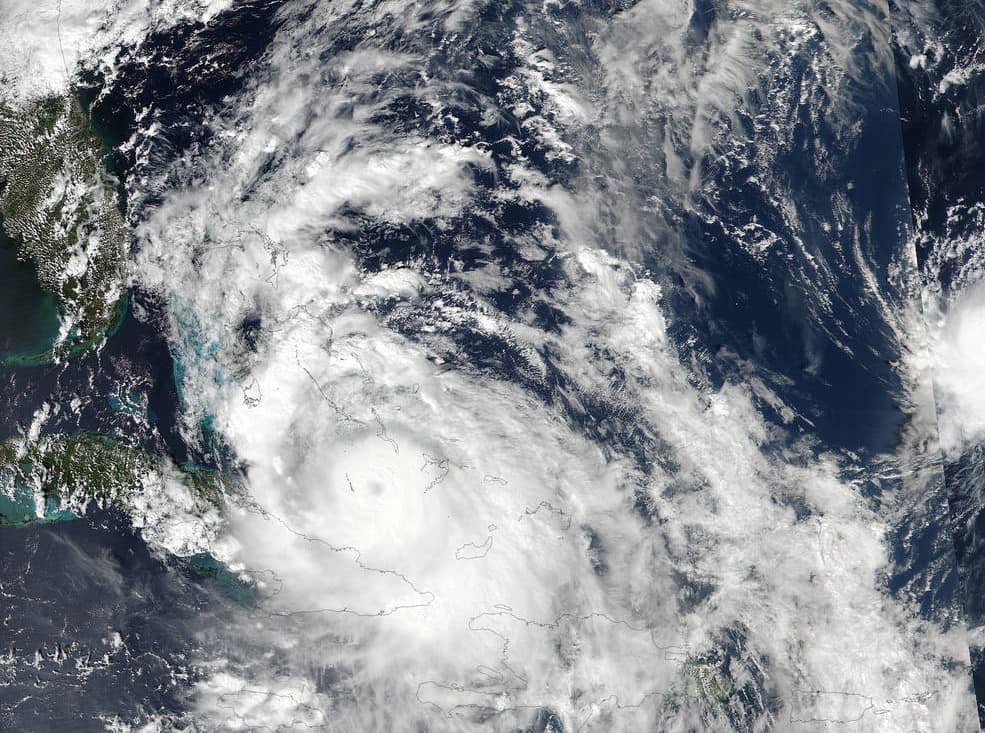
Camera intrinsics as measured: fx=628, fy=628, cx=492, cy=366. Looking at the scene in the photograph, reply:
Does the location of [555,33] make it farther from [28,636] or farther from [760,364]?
[28,636]

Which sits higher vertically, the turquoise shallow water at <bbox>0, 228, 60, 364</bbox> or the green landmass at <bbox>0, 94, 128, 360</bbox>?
the green landmass at <bbox>0, 94, 128, 360</bbox>

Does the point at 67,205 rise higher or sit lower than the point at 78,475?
higher

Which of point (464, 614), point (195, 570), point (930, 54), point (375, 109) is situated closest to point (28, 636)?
point (195, 570)

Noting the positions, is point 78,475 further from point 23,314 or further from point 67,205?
point 67,205

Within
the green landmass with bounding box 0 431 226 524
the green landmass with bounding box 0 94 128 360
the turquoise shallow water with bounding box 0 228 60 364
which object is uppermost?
the green landmass with bounding box 0 94 128 360

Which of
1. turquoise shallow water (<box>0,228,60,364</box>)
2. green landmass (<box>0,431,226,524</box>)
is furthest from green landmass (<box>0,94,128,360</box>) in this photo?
green landmass (<box>0,431,226,524</box>)

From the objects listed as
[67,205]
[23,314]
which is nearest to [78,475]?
[23,314]

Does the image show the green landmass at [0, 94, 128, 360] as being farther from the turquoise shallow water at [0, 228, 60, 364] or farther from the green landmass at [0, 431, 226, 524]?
the green landmass at [0, 431, 226, 524]

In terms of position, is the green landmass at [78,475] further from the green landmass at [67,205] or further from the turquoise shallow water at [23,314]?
the green landmass at [67,205]
